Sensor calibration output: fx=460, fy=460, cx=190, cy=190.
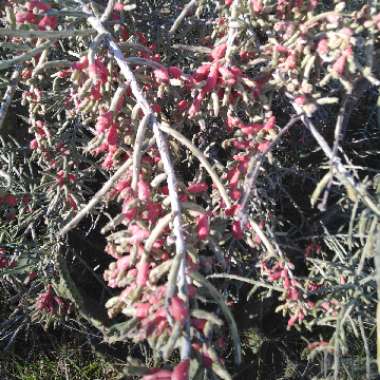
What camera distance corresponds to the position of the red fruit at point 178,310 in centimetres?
76

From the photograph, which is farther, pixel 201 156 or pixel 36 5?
pixel 36 5

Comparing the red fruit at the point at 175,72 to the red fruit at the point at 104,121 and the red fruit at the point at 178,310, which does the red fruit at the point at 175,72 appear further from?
the red fruit at the point at 178,310

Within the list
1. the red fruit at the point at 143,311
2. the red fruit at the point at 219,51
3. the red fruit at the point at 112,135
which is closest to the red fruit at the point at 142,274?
the red fruit at the point at 143,311

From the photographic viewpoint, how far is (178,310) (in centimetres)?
76

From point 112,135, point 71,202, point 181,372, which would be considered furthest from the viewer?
point 71,202

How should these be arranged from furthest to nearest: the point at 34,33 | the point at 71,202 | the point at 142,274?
the point at 71,202, the point at 34,33, the point at 142,274

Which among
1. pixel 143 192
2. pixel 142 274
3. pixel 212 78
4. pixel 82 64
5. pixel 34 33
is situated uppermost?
pixel 34 33

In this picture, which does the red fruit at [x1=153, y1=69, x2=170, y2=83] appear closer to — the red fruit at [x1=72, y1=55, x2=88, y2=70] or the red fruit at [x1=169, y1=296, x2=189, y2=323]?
the red fruit at [x1=72, y1=55, x2=88, y2=70]

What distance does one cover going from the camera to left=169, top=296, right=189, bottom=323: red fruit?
2.49 ft

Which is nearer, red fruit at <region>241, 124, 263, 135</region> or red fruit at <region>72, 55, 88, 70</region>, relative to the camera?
red fruit at <region>72, 55, 88, 70</region>

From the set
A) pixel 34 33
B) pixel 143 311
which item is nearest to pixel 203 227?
pixel 143 311

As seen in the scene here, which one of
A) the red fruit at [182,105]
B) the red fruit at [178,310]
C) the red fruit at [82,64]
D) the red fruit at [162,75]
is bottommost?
the red fruit at [178,310]

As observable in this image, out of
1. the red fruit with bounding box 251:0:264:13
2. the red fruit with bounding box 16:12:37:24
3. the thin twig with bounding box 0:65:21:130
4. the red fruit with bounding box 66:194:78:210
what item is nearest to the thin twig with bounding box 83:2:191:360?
the red fruit with bounding box 16:12:37:24

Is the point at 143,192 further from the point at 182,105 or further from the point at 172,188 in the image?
the point at 182,105
